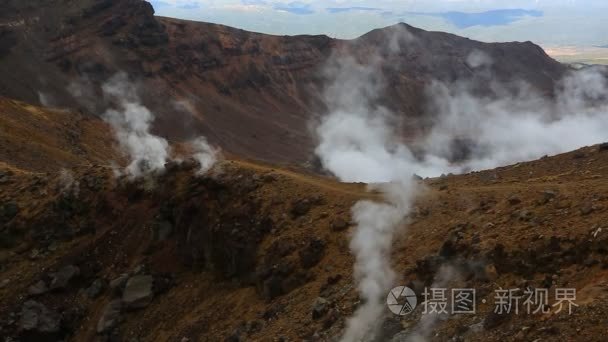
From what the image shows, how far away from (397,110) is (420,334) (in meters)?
73.2

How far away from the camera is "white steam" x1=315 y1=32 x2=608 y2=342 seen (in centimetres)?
6100

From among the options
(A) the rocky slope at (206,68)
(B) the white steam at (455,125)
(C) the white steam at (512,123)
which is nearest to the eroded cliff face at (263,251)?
(B) the white steam at (455,125)

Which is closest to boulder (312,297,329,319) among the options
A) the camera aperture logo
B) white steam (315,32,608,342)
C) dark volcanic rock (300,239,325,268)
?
the camera aperture logo

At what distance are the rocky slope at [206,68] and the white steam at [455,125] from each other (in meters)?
2.15

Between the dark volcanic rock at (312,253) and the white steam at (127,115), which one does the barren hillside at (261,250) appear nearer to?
the dark volcanic rock at (312,253)

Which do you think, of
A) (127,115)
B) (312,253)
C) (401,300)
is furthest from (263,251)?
(127,115)

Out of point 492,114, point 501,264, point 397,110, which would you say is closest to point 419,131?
point 397,110

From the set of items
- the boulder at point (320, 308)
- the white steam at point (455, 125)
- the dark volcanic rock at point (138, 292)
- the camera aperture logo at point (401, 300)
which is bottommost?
the white steam at point (455, 125)

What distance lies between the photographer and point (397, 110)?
270 ft

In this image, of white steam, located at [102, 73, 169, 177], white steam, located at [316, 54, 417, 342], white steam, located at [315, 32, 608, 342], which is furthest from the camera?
white steam, located at [315, 32, 608, 342]

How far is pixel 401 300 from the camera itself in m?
11.9

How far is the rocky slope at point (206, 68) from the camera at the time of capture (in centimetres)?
5806

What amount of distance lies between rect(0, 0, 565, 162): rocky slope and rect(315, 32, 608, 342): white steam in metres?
2.15

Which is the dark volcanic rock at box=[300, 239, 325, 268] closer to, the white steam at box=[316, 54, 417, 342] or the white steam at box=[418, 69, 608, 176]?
the white steam at box=[316, 54, 417, 342]
